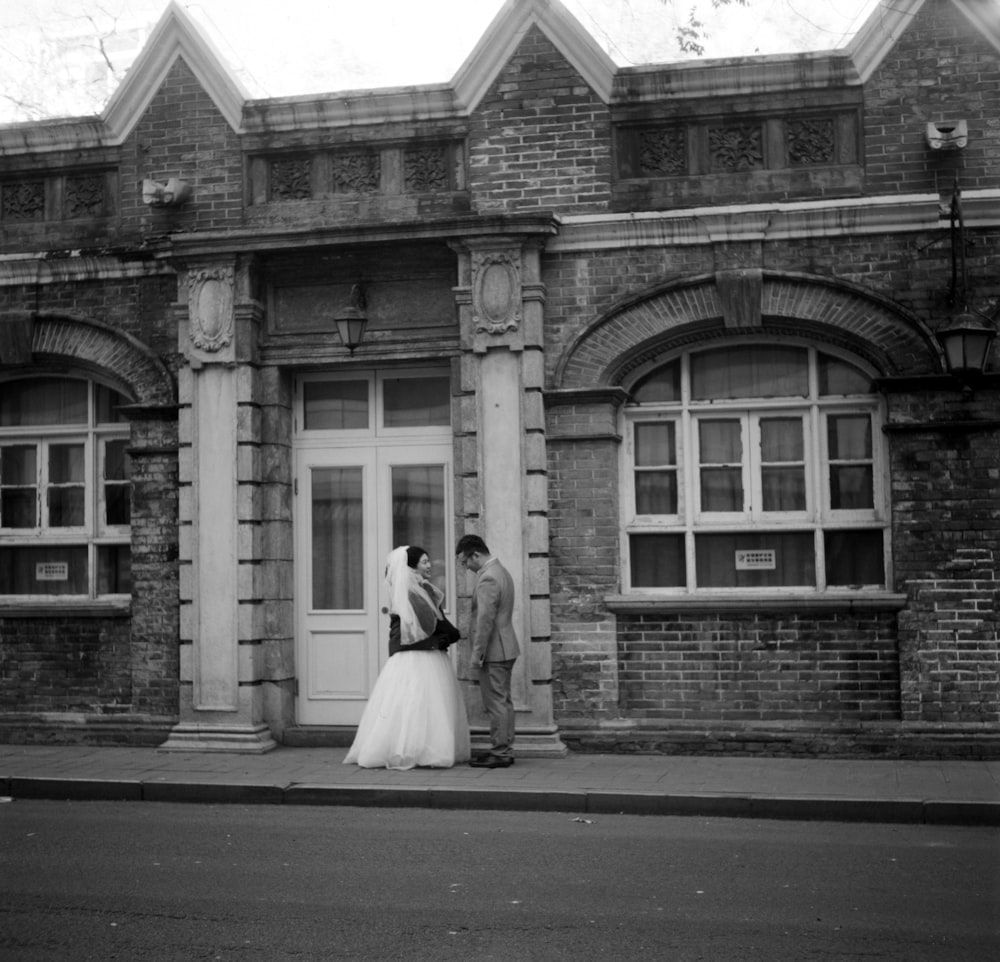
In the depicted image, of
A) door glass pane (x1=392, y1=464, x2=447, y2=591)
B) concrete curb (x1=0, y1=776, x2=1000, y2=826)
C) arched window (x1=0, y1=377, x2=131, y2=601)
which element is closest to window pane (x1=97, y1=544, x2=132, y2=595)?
arched window (x1=0, y1=377, x2=131, y2=601)

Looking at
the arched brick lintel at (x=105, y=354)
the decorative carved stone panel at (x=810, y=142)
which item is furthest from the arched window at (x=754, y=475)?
the arched brick lintel at (x=105, y=354)

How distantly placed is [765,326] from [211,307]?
15.5ft

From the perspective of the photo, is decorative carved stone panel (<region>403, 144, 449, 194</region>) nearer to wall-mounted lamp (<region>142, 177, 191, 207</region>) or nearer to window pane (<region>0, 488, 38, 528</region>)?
wall-mounted lamp (<region>142, 177, 191, 207</region>)

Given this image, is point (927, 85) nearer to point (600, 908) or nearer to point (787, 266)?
point (787, 266)

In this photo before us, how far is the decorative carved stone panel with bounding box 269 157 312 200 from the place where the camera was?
12.0 m

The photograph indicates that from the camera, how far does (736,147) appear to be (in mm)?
11375

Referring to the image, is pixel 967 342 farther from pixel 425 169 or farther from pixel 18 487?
pixel 18 487

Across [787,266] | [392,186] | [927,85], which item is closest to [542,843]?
[787,266]

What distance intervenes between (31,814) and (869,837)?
17.5 feet

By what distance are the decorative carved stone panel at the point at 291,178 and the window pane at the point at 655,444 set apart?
11.9 feet

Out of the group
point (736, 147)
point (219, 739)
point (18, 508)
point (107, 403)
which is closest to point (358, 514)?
point (219, 739)

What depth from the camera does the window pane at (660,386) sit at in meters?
11.6

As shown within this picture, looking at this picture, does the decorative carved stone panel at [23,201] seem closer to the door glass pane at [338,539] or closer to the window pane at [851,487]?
the door glass pane at [338,539]

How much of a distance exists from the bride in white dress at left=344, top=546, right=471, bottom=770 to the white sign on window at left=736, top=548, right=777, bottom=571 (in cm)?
252
